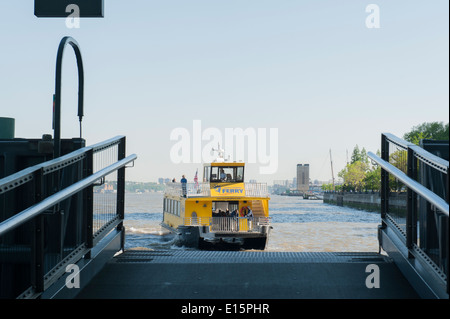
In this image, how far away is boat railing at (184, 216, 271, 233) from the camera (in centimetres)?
2731

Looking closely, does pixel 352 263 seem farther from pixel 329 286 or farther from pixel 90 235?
pixel 90 235

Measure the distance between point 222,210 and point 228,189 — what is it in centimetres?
203

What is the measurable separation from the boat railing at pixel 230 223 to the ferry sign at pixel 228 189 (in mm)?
1782

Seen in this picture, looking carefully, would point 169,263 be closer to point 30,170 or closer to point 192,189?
point 30,170

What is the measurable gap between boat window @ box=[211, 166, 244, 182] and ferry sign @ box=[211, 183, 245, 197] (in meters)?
0.56

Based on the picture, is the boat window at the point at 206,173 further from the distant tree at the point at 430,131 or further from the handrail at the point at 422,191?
the distant tree at the point at 430,131

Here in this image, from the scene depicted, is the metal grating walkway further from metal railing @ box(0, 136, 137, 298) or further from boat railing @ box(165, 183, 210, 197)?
Answer: boat railing @ box(165, 183, 210, 197)

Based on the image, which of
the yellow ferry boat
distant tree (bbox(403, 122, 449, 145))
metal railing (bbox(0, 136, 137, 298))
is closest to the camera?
metal railing (bbox(0, 136, 137, 298))

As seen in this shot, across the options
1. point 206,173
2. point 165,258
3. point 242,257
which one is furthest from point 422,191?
point 206,173

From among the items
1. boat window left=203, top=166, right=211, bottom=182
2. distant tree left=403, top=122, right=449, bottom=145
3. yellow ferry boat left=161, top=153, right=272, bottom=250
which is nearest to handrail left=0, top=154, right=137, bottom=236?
yellow ferry boat left=161, top=153, right=272, bottom=250

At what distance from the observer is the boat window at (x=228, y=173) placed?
101 ft

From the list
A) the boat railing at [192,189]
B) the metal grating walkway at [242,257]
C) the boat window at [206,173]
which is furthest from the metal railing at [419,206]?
the boat window at [206,173]

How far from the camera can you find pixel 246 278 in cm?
577
